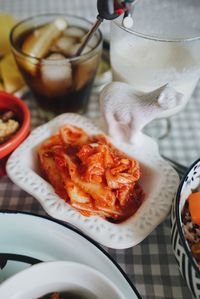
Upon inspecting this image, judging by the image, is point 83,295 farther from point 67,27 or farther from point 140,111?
point 67,27

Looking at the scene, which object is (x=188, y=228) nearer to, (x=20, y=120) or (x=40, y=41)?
(x=20, y=120)

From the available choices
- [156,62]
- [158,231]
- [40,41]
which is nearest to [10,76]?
[40,41]

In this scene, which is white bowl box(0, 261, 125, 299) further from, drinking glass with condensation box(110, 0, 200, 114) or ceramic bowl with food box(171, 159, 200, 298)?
drinking glass with condensation box(110, 0, 200, 114)

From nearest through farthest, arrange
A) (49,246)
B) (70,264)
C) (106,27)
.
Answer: (70,264) → (49,246) → (106,27)

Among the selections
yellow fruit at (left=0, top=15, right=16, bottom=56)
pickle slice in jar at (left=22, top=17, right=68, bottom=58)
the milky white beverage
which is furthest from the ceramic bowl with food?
yellow fruit at (left=0, top=15, right=16, bottom=56)

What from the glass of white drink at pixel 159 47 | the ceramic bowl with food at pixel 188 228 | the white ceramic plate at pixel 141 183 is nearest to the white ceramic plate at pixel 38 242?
the white ceramic plate at pixel 141 183

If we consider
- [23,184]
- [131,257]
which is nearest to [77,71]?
[23,184]

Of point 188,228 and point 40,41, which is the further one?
point 40,41

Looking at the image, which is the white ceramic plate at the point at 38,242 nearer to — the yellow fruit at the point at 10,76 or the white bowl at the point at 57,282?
the white bowl at the point at 57,282
